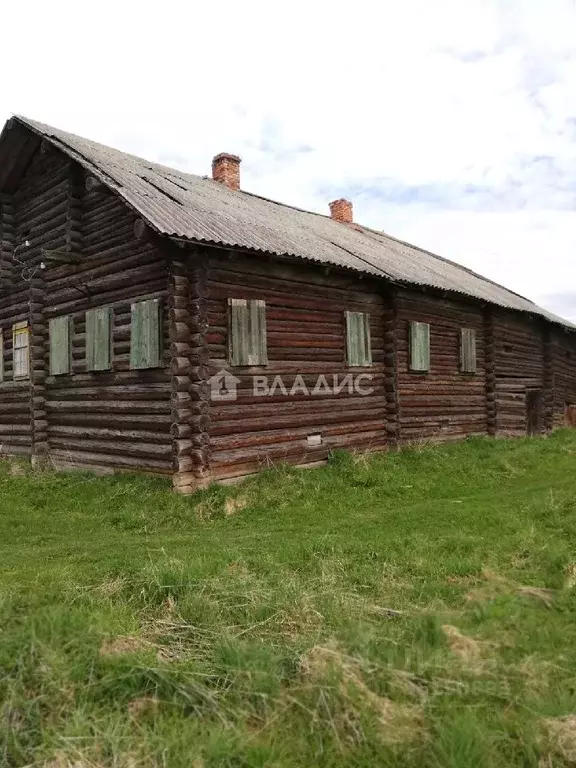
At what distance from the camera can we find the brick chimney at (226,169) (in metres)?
16.5

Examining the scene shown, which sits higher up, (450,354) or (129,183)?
(129,183)

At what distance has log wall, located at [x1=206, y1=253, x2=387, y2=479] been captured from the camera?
952 centimetres

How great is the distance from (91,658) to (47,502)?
6316 millimetres

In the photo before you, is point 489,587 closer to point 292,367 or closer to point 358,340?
point 292,367

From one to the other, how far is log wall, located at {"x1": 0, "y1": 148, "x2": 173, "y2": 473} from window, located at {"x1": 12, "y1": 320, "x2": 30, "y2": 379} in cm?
22

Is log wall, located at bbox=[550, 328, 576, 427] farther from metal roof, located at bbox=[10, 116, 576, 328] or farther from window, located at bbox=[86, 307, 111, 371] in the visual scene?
window, located at bbox=[86, 307, 111, 371]

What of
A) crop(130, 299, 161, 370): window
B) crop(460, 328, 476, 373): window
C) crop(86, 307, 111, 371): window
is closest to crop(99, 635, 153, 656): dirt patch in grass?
crop(130, 299, 161, 370): window

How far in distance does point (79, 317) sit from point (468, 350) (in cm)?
986

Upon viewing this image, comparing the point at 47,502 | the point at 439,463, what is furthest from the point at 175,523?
the point at 439,463

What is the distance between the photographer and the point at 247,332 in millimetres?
9828

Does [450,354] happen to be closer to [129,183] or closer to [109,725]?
[129,183]

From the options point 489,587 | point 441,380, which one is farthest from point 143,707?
point 441,380

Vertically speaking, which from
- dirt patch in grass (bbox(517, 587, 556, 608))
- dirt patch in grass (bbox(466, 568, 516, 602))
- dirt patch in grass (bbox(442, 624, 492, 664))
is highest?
dirt patch in grass (bbox(442, 624, 492, 664))

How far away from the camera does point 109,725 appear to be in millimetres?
2957
